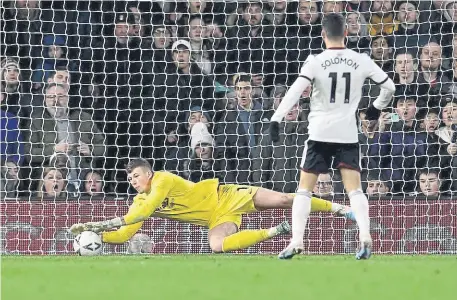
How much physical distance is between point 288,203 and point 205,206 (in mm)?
785

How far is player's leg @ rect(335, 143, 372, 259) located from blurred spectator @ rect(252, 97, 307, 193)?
3.25 metres

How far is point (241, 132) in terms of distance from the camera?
12.8m

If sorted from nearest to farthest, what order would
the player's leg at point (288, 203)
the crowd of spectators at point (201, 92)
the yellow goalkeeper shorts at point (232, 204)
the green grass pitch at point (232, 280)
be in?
the green grass pitch at point (232, 280) < the player's leg at point (288, 203) < the yellow goalkeeper shorts at point (232, 204) < the crowd of spectators at point (201, 92)

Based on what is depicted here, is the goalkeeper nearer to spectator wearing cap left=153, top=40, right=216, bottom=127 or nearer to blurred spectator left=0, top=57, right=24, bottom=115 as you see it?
spectator wearing cap left=153, top=40, right=216, bottom=127

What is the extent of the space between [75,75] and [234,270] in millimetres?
5620

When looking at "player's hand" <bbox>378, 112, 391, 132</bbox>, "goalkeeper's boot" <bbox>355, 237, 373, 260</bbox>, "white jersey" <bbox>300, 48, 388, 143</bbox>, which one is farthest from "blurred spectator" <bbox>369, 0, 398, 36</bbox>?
"goalkeeper's boot" <bbox>355, 237, 373, 260</bbox>

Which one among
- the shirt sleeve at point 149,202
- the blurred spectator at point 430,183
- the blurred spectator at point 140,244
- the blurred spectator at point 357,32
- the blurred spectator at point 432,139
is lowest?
the blurred spectator at point 140,244

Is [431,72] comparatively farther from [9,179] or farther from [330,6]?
[9,179]

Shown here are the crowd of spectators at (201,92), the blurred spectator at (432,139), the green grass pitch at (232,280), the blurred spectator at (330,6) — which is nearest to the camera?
the green grass pitch at (232,280)

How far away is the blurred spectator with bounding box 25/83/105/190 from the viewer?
12.8 m

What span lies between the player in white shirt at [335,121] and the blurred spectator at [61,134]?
4.01m

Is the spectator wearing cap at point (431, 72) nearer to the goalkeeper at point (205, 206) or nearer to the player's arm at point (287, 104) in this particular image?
the goalkeeper at point (205, 206)

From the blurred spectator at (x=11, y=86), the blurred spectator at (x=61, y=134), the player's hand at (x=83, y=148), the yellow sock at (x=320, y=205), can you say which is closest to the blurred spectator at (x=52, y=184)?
the blurred spectator at (x=61, y=134)

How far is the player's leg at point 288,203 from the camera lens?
36.3 feet
